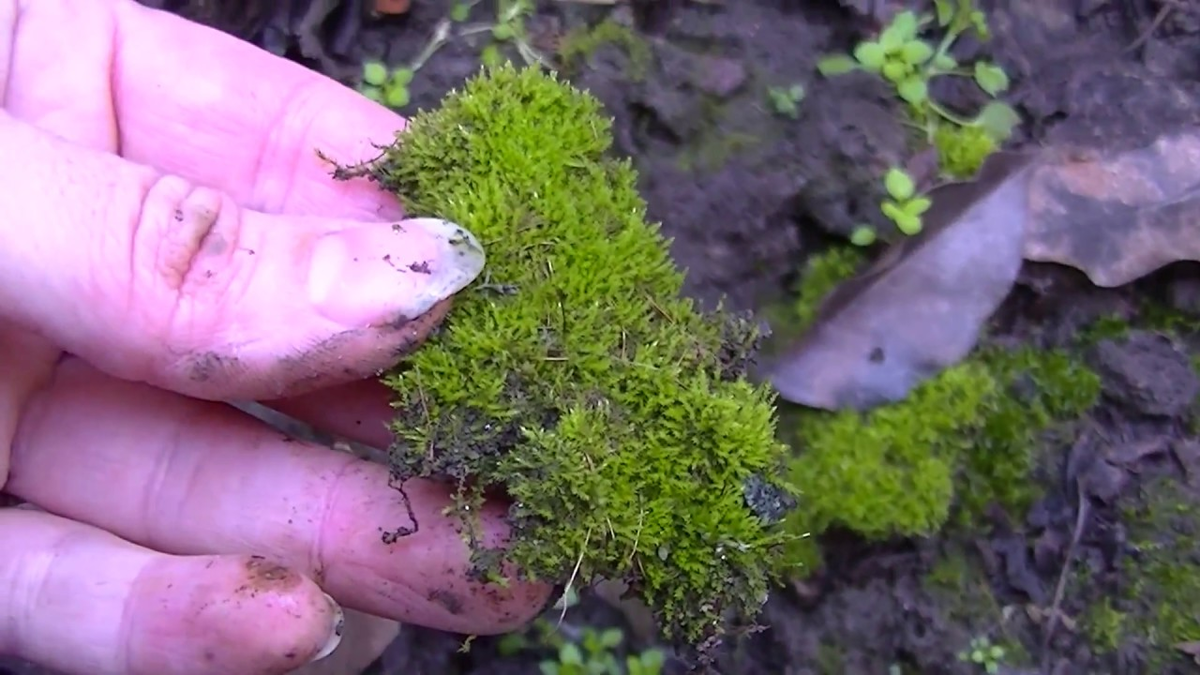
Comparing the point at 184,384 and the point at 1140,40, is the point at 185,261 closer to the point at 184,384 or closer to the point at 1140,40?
the point at 184,384

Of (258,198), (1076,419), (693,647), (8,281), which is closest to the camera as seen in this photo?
(8,281)

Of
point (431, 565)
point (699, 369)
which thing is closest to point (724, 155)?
point (699, 369)

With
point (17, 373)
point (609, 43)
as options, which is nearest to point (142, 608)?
point (17, 373)

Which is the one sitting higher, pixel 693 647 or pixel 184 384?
pixel 184 384

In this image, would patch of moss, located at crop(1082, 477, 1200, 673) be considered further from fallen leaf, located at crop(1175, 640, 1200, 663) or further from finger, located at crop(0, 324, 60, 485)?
finger, located at crop(0, 324, 60, 485)

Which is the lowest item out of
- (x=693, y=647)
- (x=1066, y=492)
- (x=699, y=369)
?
(x=1066, y=492)

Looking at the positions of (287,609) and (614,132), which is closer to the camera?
(287,609)

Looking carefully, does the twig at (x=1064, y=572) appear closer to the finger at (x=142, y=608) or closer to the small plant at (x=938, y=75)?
the small plant at (x=938, y=75)
